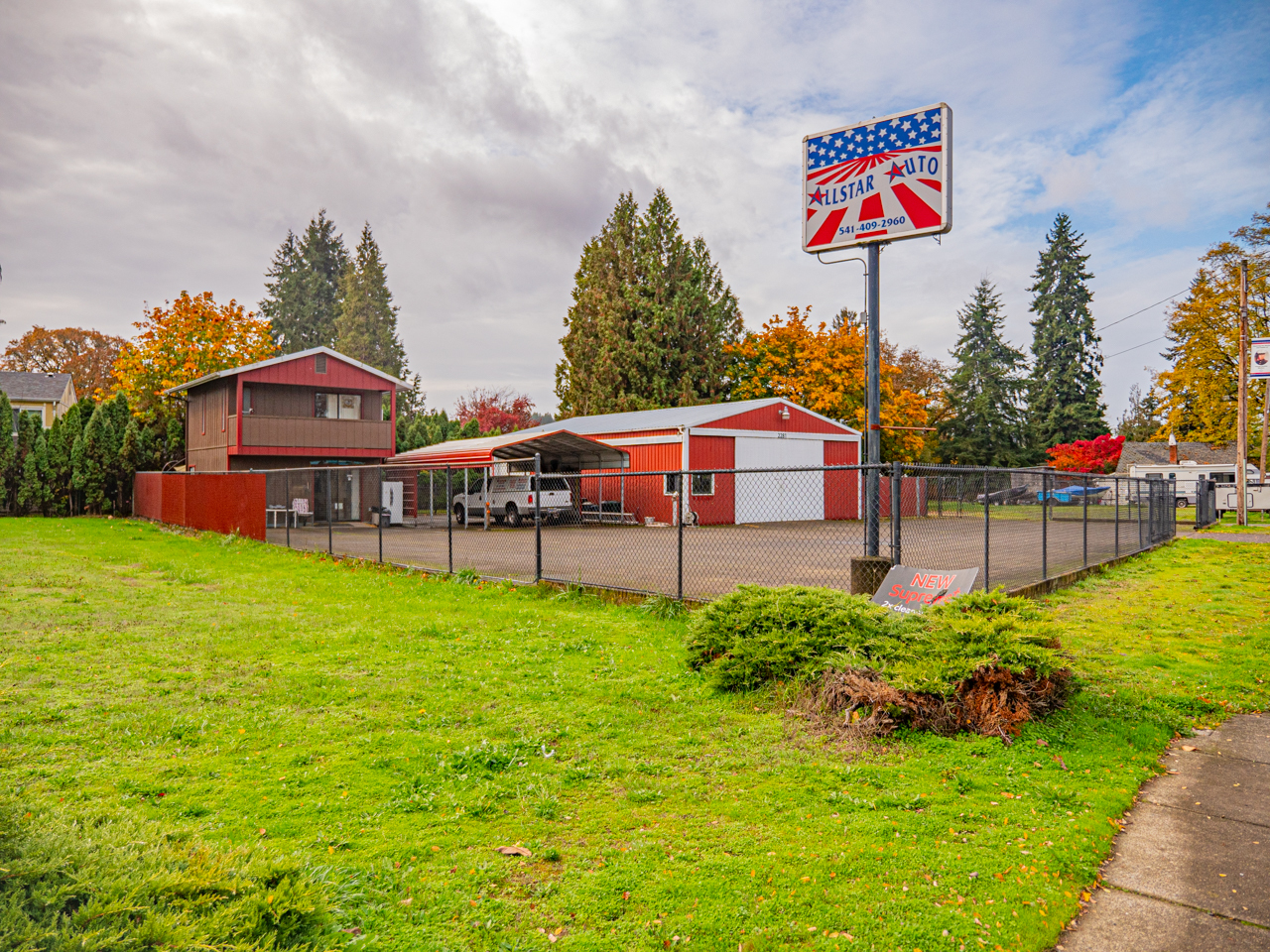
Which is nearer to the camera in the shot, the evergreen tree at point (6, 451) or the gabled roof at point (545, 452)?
the gabled roof at point (545, 452)

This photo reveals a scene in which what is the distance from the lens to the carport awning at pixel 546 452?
2612 cm

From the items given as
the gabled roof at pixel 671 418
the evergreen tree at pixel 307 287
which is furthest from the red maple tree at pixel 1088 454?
the evergreen tree at pixel 307 287

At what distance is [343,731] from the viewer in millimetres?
4621

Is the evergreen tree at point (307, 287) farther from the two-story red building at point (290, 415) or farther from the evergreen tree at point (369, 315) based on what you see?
the two-story red building at point (290, 415)

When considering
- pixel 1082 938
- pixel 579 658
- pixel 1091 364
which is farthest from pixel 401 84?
pixel 1091 364

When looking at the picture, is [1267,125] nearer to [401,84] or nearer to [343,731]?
[401,84]

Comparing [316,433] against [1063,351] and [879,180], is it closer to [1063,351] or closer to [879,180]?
[879,180]

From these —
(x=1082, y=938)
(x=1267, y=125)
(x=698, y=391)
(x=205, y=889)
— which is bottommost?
(x=1082, y=938)

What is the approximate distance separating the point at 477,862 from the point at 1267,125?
859 inches

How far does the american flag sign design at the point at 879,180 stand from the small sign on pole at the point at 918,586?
394cm

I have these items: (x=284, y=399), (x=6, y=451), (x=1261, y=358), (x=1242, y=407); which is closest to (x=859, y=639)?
(x=1261, y=358)

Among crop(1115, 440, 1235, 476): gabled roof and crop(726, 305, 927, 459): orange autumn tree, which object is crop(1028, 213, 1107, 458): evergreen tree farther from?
crop(726, 305, 927, 459): orange autumn tree

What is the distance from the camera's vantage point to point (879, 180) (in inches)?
337

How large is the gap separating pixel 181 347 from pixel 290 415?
12937mm
